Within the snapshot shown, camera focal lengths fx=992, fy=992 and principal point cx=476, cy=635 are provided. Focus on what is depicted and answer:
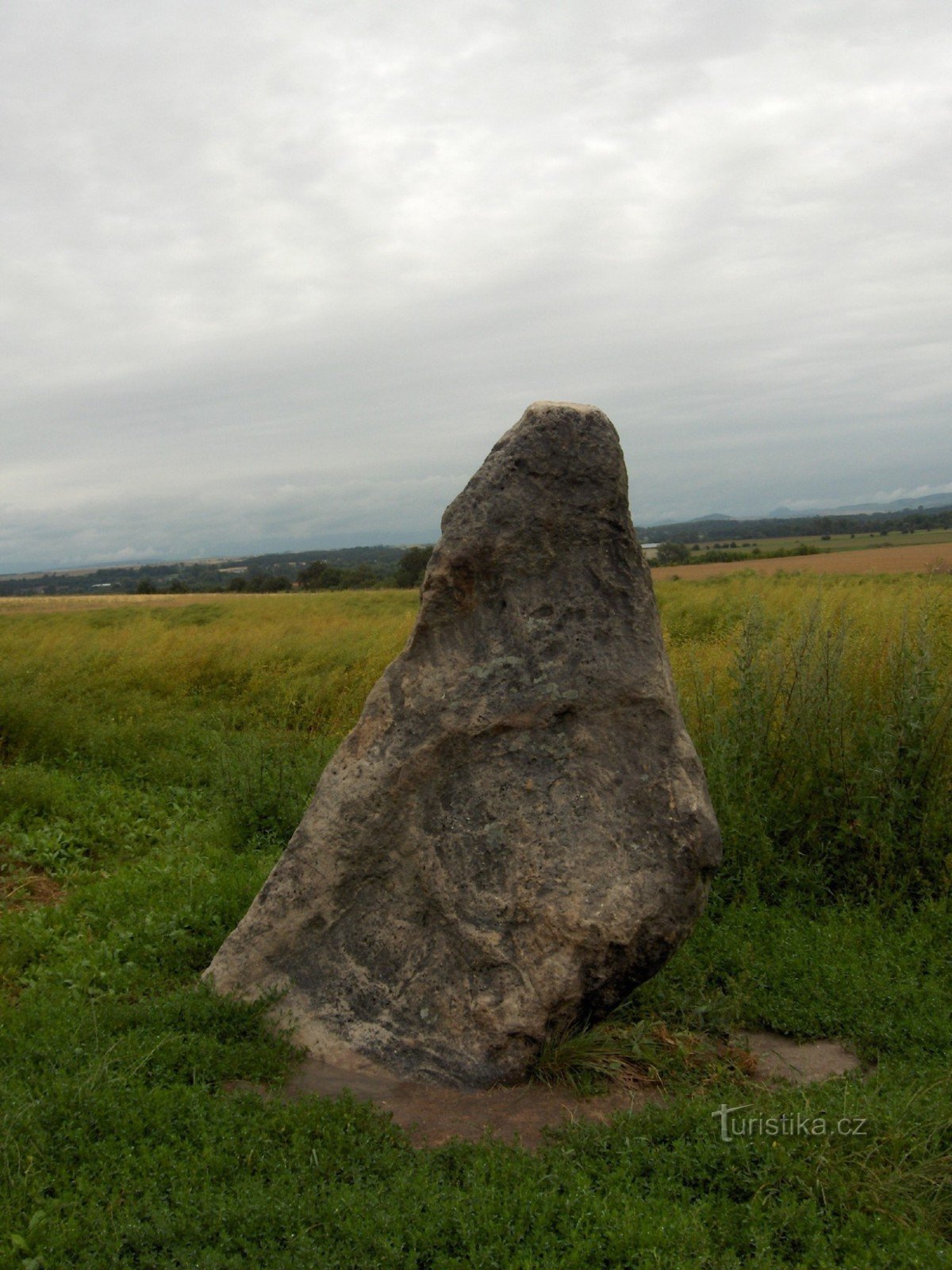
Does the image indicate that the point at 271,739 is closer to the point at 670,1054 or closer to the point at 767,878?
the point at 767,878

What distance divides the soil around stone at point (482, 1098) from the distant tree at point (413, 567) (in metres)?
28.3

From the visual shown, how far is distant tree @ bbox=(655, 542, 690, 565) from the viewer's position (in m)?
39.0

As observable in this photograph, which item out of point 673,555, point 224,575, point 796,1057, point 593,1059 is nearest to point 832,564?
point 673,555

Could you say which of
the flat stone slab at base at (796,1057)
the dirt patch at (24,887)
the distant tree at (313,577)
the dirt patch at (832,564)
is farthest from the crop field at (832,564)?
the distant tree at (313,577)

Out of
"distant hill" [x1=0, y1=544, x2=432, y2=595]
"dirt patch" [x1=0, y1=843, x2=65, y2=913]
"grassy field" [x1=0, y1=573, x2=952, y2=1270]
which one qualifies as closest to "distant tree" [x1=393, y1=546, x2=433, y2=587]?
"distant hill" [x1=0, y1=544, x2=432, y2=595]

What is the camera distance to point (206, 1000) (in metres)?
4.39

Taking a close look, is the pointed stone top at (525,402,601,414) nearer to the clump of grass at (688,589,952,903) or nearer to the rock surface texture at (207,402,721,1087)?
the rock surface texture at (207,402,721,1087)

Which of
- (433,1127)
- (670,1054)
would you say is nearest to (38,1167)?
(433,1127)

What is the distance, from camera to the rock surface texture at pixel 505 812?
4270mm

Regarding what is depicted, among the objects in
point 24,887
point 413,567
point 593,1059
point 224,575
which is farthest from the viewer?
point 224,575

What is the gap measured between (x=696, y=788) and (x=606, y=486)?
4.70 ft

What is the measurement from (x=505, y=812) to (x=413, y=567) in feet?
103

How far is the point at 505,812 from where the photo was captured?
4.43 meters

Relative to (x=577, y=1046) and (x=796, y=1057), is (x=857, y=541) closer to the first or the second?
(x=796, y=1057)
